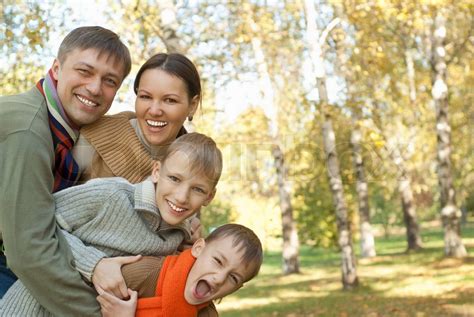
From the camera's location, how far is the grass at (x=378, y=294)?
36.1ft

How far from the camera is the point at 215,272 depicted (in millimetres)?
2045

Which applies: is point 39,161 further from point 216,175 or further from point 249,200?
point 249,200

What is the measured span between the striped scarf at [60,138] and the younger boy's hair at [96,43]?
0.14 m

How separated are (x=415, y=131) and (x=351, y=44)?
10421 mm

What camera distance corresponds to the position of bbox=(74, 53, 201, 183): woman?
2.23 m

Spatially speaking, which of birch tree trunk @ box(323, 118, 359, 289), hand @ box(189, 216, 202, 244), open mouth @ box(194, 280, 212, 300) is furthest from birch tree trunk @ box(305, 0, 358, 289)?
open mouth @ box(194, 280, 212, 300)

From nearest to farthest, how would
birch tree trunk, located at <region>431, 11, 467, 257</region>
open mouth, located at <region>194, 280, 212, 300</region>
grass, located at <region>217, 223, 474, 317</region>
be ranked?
open mouth, located at <region>194, 280, 212, 300</region> → grass, located at <region>217, 223, 474, 317</region> → birch tree trunk, located at <region>431, 11, 467, 257</region>

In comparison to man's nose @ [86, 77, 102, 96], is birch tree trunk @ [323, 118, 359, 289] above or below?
below

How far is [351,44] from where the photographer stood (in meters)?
14.9

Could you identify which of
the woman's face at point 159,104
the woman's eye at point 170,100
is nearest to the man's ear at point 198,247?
the woman's face at point 159,104

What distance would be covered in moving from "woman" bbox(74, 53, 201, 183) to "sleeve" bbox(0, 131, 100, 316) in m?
0.25

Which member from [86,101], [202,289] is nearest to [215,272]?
[202,289]

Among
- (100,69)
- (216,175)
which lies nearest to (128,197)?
(216,175)

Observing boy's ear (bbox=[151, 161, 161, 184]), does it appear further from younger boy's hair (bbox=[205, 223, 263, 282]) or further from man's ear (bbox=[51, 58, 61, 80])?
man's ear (bbox=[51, 58, 61, 80])
